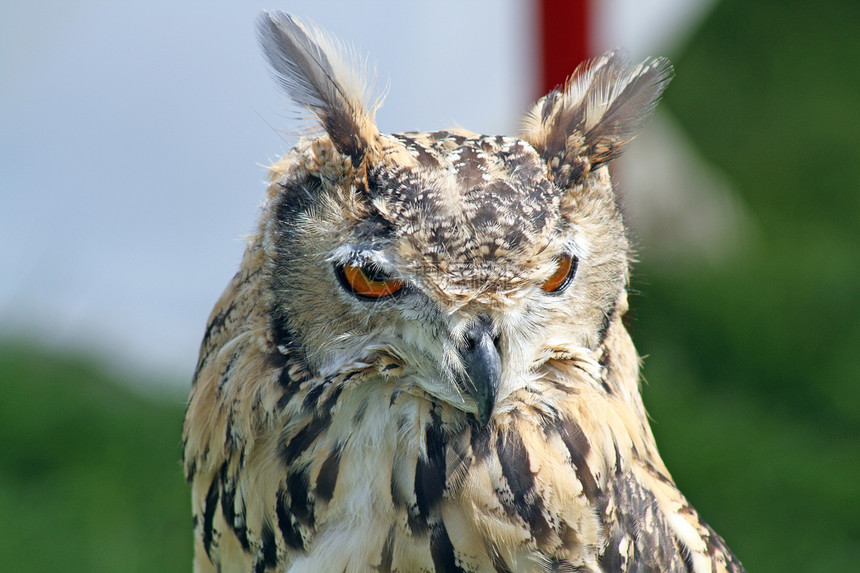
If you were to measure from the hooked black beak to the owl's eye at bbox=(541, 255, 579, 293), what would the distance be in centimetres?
12

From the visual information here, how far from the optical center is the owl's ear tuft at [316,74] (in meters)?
1.48

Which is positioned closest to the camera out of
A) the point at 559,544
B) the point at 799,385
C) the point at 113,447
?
the point at 559,544

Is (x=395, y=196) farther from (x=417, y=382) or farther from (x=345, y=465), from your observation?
(x=345, y=465)

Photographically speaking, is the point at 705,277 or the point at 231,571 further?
the point at 705,277

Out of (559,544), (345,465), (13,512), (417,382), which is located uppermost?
(417,382)

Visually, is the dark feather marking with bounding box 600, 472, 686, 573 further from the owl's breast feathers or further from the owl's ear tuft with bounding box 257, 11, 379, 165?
the owl's ear tuft with bounding box 257, 11, 379, 165

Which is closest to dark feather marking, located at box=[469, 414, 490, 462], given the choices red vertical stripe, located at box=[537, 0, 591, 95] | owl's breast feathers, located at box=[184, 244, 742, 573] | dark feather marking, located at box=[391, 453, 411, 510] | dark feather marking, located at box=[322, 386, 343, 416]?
owl's breast feathers, located at box=[184, 244, 742, 573]

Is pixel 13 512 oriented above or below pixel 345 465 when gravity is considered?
below

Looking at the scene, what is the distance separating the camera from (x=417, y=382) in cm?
146

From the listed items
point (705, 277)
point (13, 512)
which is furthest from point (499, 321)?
point (705, 277)

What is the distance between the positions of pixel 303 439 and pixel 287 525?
0.54 ft

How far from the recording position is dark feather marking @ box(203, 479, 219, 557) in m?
1.73

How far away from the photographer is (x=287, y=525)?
5.19 ft

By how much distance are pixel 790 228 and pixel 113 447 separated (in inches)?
154
